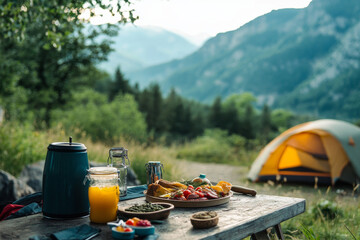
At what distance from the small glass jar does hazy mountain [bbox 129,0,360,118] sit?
214 ft

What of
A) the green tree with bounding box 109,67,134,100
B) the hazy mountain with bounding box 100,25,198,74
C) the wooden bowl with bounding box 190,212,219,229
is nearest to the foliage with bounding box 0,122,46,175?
the wooden bowl with bounding box 190,212,219,229

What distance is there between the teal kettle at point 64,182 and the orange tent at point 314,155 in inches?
259

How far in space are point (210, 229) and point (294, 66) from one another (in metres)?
88.7

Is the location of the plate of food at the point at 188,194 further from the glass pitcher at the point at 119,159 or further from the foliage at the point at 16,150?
the foliage at the point at 16,150

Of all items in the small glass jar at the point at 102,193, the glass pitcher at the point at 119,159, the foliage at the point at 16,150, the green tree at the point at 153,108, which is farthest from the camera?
the green tree at the point at 153,108

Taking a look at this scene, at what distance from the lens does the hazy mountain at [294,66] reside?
239ft

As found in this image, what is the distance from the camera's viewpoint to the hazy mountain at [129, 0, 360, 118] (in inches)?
2869

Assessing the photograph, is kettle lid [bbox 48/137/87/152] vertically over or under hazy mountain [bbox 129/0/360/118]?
under

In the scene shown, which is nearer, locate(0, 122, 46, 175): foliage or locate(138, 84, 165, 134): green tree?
locate(0, 122, 46, 175): foliage

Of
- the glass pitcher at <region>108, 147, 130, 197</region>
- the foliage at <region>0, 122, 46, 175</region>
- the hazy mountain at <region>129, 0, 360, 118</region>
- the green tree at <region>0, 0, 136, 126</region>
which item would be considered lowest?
the foliage at <region>0, 122, 46, 175</region>

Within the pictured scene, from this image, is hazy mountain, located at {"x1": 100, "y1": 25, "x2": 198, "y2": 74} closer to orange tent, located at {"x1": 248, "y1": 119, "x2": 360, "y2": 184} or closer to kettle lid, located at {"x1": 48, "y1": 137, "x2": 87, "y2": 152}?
orange tent, located at {"x1": 248, "y1": 119, "x2": 360, "y2": 184}

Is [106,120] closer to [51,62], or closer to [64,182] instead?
[51,62]

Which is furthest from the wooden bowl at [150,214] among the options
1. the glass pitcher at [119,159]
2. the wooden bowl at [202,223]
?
the glass pitcher at [119,159]

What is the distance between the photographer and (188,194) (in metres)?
2.36
